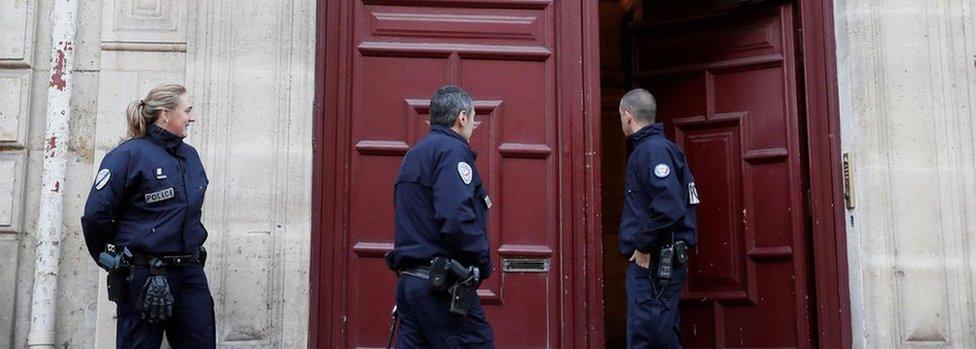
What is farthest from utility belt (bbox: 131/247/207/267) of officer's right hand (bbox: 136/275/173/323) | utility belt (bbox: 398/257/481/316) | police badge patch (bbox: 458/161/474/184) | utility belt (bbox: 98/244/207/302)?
police badge patch (bbox: 458/161/474/184)

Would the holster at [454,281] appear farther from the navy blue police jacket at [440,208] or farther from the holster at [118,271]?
the holster at [118,271]

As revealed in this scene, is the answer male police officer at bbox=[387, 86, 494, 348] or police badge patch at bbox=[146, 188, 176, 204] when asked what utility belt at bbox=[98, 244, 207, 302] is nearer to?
police badge patch at bbox=[146, 188, 176, 204]

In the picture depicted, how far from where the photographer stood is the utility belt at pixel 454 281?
5219mm

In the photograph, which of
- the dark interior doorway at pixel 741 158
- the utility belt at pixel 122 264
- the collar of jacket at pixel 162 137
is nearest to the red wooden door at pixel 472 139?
the dark interior doorway at pixel 741 158

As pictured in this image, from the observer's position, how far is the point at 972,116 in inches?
274

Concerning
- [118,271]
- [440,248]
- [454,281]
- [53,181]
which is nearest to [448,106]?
[440,248]

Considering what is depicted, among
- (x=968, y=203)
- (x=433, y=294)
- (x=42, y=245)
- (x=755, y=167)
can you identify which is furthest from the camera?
(x=755, y=167)

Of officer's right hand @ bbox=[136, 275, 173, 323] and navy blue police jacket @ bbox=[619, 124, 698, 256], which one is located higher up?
navy blue police jacket @ bbox=[619, 124, 698, 256]

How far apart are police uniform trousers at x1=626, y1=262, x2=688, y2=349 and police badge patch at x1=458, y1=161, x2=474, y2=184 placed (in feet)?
4.83

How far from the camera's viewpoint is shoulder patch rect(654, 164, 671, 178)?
630cm

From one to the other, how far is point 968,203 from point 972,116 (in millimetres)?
557

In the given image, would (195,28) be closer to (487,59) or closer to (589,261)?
(487,59)

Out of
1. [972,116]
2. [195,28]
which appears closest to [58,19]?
[195,28]

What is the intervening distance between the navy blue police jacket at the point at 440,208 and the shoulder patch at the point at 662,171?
124 centimetres
